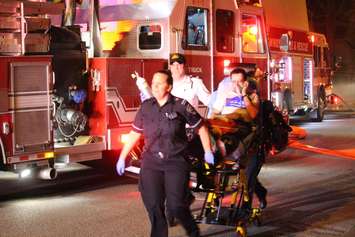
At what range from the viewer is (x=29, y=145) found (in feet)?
27.3

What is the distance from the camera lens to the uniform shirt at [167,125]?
5633 millimetres

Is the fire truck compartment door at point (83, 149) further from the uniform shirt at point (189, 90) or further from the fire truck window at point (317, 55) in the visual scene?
the fire truck window at point (317, 55)

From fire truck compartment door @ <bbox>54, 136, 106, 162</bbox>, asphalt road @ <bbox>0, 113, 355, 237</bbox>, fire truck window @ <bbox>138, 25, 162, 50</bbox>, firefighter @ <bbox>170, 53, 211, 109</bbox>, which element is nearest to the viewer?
asphalt road @ <bbox>0, 113, 355, 237</bbox>

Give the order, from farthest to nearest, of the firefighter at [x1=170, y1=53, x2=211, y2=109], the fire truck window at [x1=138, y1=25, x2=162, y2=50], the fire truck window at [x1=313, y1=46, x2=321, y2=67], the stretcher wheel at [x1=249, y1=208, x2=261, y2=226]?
the fire truck window at [x1=313, y1=46, x2=321, y2=67], the fire truck window at [x1=138, y1=25, x2=162, y2=50], the firefighter at [x1=170, y1=53, x2=211, y2=109], the stretcher wheel at [x1=249, y1=208, x2=261, y2=226]

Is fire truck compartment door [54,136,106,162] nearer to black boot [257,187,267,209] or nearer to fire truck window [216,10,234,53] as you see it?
black boot [257,187,267,209]

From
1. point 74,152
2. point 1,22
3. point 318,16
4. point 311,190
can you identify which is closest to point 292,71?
point 311,190

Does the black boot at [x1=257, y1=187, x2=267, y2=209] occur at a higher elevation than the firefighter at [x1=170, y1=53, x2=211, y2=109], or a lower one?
lower

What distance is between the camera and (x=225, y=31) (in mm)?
11320

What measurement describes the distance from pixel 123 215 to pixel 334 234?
2.45 meters

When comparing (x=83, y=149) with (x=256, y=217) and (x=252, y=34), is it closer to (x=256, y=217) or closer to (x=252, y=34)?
(x=256, y=217)

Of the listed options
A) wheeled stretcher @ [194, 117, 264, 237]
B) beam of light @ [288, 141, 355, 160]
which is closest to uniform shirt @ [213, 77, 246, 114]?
wheeled stretcher @ [194, 117, 264, 237]

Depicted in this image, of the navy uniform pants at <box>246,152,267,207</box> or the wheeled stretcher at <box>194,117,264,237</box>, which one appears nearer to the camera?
the wheeled stretcher at <box>194,117,264,237</box>

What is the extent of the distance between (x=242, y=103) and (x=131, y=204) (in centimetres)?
234

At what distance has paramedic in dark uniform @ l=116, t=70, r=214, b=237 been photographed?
562 cm
